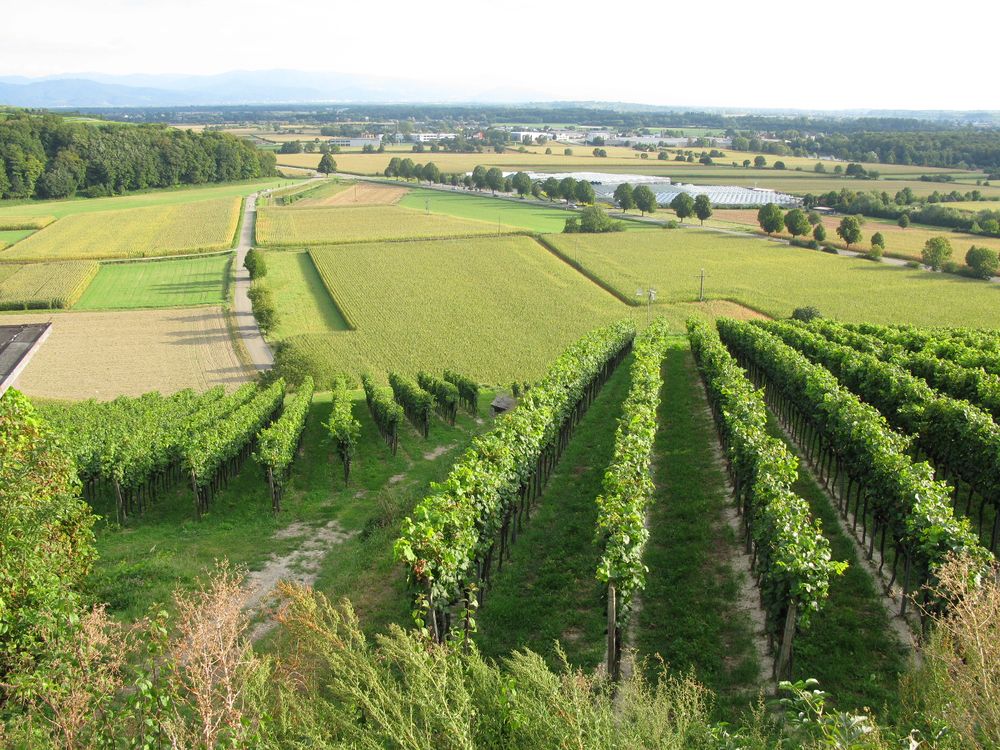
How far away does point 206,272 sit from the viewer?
7981 cm

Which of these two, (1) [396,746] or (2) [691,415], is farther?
(2) [691,415]

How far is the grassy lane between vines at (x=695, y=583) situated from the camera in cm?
1470

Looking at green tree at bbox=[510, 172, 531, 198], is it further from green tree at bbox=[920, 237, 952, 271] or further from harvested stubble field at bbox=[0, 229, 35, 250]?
harvested stubble field at bbox=[0, 229, 35, 250]

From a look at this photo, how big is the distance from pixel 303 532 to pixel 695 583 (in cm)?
1274

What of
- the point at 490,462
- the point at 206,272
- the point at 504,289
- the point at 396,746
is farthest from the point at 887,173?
the point at 396,746

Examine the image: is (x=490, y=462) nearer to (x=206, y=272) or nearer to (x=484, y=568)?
(x=484, y=568)

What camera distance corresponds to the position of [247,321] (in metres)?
62.9

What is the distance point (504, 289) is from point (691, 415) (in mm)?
41239

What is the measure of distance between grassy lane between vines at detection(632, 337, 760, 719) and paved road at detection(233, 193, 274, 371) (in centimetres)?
3442

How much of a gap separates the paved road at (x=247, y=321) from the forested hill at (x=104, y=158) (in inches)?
2066

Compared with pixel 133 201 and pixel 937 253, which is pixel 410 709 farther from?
pixel 133 201

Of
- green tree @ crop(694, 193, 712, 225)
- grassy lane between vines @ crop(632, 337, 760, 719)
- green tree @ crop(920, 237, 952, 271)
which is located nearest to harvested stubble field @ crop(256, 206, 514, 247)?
green tree @ crop(694, 193, 712, 225)

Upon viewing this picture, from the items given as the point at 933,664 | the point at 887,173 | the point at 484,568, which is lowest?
the point at 484,568

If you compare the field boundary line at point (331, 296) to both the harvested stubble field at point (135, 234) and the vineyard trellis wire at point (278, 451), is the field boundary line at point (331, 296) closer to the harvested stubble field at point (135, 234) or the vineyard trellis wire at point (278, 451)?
the harvested stubble field at point (135, 234)
